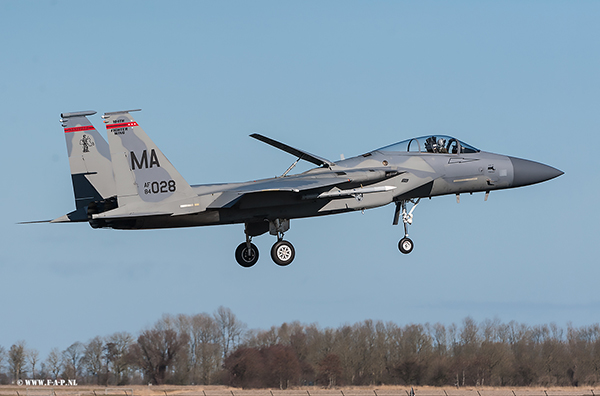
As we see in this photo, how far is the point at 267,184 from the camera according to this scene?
905 inches

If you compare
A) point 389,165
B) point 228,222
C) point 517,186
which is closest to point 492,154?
point 517,186

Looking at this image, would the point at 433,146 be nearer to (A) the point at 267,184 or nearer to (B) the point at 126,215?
(A) the point at 267,184

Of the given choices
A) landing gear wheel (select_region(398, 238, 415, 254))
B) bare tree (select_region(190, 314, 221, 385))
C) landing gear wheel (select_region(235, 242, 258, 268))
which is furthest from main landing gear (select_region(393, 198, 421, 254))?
bare tree (select_region(190, 314, 221, 385))

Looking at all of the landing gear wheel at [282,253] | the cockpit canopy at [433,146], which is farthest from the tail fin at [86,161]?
the cockpit canopy at [433,146]

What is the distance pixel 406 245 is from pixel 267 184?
5.02 meters

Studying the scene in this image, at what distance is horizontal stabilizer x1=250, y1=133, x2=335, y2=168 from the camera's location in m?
23.3

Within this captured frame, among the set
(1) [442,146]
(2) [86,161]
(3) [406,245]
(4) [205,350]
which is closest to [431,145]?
(1) [442,146]

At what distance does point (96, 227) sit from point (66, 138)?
433 centimetres

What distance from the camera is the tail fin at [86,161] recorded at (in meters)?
25.4

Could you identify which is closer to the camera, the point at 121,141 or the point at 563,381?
the point at 121,141

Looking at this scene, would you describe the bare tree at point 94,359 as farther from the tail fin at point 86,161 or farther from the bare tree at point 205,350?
the tail fin at point 86,161

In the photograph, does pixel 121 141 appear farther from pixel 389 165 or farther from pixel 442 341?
pixel 442 341

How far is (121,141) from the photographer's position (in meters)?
22.4

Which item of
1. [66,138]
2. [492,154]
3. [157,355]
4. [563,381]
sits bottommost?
[563,381]
